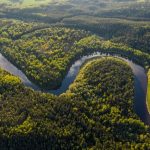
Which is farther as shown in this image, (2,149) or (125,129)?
(125,129)

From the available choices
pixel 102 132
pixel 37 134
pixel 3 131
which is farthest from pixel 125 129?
pixel 3 131

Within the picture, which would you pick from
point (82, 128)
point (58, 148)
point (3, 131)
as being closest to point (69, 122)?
point (82, 128)

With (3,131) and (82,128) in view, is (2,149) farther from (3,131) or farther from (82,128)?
(82,128)

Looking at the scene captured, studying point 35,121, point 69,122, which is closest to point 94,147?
point 69,122

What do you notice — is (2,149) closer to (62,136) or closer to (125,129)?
(62,136)

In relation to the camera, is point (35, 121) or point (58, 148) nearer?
point (58, 148)

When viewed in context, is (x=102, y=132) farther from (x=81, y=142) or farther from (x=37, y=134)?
(x=37, y=134)

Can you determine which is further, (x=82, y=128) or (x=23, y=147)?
(x=82, y=128)
